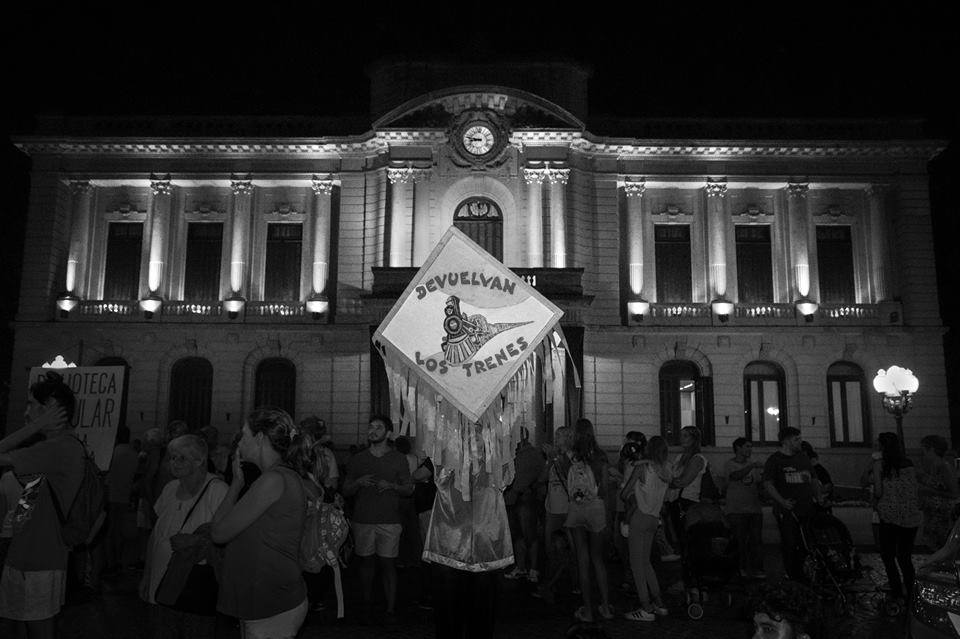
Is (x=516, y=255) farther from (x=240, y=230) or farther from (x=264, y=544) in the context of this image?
(x=264, y=544)

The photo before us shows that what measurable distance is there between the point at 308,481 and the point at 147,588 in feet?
4.62

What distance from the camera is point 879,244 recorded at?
85.5 ft

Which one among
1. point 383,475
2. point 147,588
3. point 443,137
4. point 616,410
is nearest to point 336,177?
point 443,137

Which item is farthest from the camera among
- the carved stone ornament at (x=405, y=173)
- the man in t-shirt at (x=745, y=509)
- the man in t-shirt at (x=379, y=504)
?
the carved stone ornament at (x=405, y=173)

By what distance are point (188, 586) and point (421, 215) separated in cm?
2072

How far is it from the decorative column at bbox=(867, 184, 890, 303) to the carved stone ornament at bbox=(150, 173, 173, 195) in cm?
2263

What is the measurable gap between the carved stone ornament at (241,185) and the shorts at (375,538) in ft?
64.2

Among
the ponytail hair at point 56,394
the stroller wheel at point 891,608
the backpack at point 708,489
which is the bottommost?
the stroller wheel at point 891,608

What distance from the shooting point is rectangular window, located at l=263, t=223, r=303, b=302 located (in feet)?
85.9

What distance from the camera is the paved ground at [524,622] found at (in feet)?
27.3

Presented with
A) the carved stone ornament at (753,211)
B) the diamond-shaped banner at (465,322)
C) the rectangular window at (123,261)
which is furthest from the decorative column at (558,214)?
the diamond-shaped banner at (465,322)

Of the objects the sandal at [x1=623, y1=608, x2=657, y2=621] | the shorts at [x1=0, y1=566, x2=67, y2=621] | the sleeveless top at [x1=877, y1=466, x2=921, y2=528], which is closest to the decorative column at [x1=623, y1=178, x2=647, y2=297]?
the sleeveless top at [x1=877, y1=466, x2=921, y2=528]

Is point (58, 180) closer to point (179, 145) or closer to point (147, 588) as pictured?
point (179, 145)

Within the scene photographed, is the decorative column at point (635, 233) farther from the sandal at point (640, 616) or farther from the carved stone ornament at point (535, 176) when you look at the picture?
the sandal at point (640, 616)
